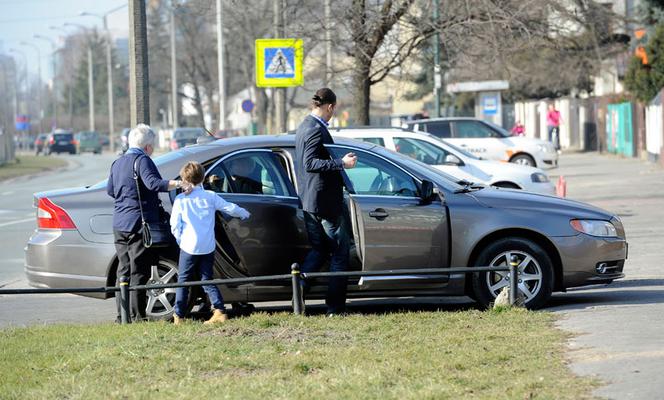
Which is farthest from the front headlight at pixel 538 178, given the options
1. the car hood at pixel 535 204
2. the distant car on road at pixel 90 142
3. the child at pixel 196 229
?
the distant car on road at pixel 90 142

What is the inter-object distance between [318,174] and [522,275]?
1.93 metres

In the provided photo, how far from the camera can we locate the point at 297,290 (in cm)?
937

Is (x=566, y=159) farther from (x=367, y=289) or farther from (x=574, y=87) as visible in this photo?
(x=367, y=289)

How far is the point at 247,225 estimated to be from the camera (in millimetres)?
9727

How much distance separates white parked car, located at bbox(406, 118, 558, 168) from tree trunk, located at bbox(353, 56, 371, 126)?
12.7ft

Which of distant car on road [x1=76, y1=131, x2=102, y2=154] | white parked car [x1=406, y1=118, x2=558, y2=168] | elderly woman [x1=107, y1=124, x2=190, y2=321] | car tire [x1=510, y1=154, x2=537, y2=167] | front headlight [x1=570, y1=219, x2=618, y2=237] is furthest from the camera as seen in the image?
distant car on road [x1=76, y1=131, x2=102, y2=154]

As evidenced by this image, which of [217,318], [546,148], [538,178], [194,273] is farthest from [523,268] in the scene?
[546,148]

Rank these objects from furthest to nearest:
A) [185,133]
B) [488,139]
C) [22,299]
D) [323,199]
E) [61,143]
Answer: [61,143] → [185,133] → [488,139] → [22,299] → [323,199]

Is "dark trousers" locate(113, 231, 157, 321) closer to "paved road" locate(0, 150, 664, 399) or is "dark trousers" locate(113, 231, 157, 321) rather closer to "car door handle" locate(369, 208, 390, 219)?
"paved road" locate(0, 150, 664, 399)

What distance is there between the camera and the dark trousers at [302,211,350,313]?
950cm

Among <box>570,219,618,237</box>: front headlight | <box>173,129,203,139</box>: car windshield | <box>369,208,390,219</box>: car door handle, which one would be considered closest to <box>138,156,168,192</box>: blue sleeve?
<box>369,208,390,219</box>: car door handle

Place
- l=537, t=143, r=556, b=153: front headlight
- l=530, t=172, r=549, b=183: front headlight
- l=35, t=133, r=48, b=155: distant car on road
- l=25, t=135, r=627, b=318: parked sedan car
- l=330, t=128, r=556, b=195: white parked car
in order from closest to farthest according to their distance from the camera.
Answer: l=25, t=135, r=627, b=318: parked sedan car, l=330, t=128, r=556, b=195: white parked car, l=530, t=172, r=549, b=183: front headlight, l=537, t=143, r=556, b=153: front headlight, l=35, t=133, r=48, b=155: distant car on road

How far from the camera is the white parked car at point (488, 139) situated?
2788 cm

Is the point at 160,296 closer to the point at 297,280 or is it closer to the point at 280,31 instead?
the point at 297,280
